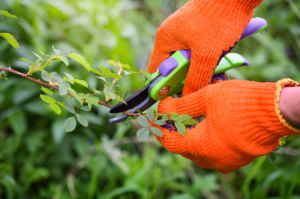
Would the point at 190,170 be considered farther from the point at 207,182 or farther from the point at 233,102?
the point at 233,102

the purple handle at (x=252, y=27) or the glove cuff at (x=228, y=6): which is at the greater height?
the glove cuff at (x=228, y=6)

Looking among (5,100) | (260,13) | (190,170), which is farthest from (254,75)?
(5,100)

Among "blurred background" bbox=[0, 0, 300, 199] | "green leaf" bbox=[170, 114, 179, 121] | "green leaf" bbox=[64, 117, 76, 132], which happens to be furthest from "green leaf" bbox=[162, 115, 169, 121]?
"blurred background" bbox=[0, 0, 300, 199]

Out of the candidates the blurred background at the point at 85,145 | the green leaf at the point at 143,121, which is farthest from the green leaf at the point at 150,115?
the blurred background at the point at 85,145

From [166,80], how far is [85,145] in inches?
29.2

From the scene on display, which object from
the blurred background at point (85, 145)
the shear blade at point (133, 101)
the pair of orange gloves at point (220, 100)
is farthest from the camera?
the blurred background at point (85, 145)

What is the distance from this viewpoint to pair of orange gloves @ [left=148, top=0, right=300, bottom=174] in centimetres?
29

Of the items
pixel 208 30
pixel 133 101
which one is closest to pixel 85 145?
pixel 133 101

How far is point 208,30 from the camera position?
36cm

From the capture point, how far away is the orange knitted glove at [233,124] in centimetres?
29

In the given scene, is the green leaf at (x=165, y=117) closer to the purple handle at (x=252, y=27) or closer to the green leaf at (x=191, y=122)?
the green leaf at (x=191, y=122)

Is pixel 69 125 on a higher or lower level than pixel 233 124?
higher

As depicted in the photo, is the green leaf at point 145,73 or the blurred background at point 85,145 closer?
the green leaf at point 145,73

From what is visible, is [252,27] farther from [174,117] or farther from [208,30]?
[174,117]
